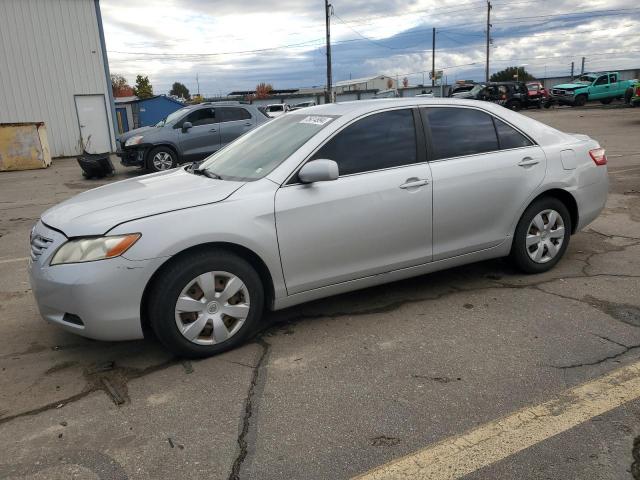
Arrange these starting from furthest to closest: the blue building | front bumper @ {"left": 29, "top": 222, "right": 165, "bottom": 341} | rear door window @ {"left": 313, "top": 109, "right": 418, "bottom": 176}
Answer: the blue building < rear door window @ {"left": 313, "top": 109, "right": 418, "bottom": 176} < front bumper @ {"left": 29, "top": 222, "right": 165, "bottom": 341}

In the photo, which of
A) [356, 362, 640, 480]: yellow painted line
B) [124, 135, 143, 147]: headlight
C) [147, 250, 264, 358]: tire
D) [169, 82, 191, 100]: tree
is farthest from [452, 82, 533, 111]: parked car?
[169, 82, 191, 100]: tree

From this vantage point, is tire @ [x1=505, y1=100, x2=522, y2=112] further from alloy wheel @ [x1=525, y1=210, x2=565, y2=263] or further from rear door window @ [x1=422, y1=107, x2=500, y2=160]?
rear door window @ [x1=422, y1=107, x2=500, y2=160]

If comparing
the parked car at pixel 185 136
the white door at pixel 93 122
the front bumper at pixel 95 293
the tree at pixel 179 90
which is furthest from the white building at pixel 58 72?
the tree at pixel 179 90

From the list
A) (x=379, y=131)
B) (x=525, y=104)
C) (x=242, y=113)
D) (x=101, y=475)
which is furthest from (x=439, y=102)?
(x=525, y=104)

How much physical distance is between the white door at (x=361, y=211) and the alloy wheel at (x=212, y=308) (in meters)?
0.37

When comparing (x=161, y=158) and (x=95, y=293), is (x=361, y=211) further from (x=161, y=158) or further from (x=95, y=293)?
(x=161, y=158)

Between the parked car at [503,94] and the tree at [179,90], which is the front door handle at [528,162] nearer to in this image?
the parked car at [503,94]

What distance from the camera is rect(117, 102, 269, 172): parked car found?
12.7 metres

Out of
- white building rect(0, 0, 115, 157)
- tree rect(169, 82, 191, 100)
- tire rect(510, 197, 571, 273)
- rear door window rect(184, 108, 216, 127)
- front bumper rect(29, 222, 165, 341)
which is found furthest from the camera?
tree rect(169, 82, 191, 100)

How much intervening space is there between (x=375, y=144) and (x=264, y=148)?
86cm

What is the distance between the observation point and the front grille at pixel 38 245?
336cm

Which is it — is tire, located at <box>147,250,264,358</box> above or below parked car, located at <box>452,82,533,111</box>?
below

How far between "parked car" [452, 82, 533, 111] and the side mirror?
1149 inches

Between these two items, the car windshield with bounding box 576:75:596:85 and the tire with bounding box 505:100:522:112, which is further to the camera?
the car windshield with bounding box 576:75:596:85
